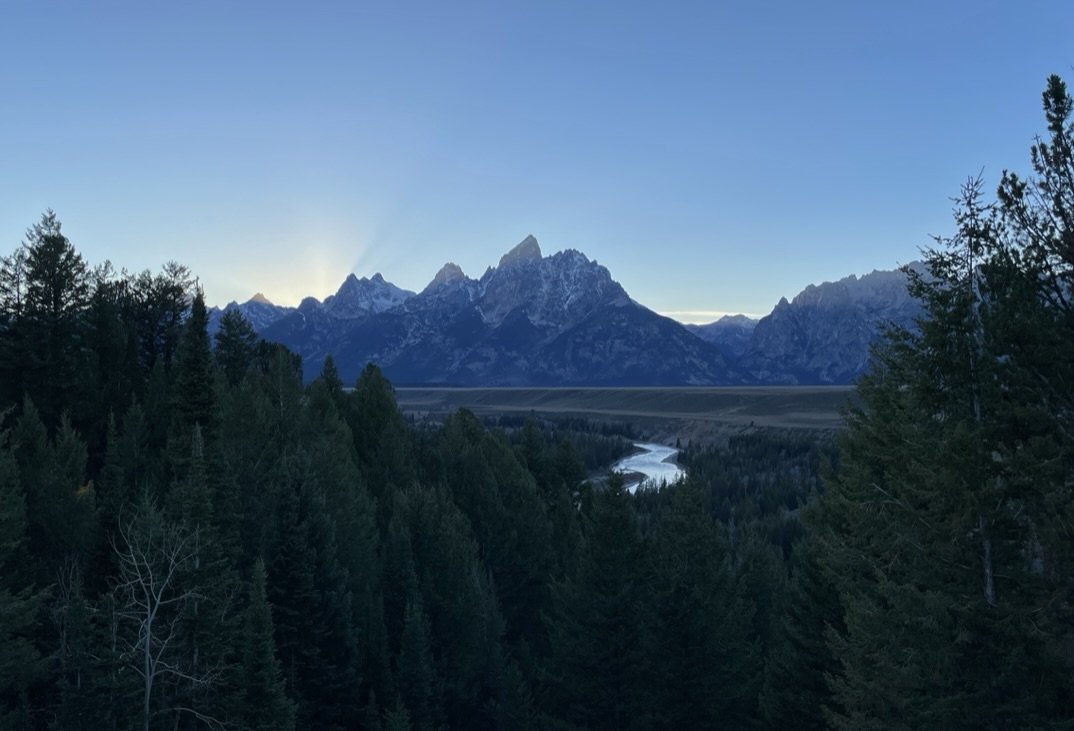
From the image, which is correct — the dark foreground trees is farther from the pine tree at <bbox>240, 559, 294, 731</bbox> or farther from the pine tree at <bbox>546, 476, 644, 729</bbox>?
the pine tree at <bbox>240, 559, 294, 731</bbox>

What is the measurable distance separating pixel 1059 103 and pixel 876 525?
31.6ft

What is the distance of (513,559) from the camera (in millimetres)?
51719

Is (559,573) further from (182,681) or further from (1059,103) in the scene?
(1059,103)

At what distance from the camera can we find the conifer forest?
13094 millimetres

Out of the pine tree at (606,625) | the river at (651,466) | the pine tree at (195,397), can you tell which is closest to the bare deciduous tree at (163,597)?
the pine tree at (606,625)

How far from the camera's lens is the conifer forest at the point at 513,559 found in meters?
13.1

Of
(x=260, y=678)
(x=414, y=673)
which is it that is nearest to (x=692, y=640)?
(x=414, y=673)

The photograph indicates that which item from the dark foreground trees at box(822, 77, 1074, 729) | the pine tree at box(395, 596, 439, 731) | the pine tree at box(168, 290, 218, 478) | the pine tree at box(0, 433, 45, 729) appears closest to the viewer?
the dark foreground trees at box(822, 77, 1074, 729)

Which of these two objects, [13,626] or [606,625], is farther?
[606,625]

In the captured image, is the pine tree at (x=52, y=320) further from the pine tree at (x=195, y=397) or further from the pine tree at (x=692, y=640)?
the pine tree at (x=692, y=640)

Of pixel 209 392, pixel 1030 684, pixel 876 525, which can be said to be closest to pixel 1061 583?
pixel 1030 684

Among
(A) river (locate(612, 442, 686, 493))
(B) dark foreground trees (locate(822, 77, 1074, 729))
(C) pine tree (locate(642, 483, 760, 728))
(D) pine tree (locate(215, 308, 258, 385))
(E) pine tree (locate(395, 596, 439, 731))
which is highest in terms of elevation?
(D) pine tree (locate(215, 308, 258, 385))

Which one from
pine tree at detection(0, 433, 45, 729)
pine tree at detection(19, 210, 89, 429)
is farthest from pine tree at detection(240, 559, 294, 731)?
pine tree at detection(19, 210, 89, 429)

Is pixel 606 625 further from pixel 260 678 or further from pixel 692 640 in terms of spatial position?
pixel 260 678
